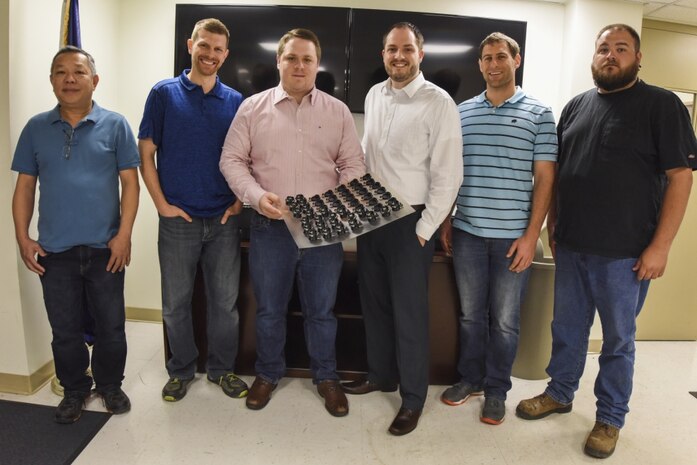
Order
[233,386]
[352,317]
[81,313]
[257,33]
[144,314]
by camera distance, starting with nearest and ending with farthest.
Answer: [81,313] < [233,386] < [352,317] < [257,33] < [144,314]

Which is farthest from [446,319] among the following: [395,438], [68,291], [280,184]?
[68,291]

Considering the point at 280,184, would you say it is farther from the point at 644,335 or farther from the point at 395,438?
the point at 644,335

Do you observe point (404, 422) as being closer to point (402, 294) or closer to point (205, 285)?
point (402, 294)

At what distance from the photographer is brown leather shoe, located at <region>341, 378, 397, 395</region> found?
2.49 meters

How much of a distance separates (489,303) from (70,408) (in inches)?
78.7

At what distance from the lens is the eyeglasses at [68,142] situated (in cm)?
206

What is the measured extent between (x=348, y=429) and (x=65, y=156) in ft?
5.63

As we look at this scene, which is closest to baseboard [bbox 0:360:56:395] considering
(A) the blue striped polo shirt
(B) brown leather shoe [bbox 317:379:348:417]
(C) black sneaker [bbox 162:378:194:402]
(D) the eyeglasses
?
(C) black sneaker [bbox 162:378:194:402]

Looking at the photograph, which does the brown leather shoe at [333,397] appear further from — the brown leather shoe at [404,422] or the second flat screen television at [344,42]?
the second flat screen television at [344,42]

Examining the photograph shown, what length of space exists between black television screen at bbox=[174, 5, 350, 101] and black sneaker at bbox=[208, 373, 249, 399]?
178 centimetres

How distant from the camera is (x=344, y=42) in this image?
3.11 m

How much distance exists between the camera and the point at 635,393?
8.84 feet

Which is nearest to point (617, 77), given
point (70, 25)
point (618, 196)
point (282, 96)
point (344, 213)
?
point (618, 196)

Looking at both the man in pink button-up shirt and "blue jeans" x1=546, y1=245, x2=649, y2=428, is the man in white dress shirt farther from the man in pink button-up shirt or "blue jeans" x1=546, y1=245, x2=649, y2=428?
"blue jeans" x1=546, y1=245, x2=649, y2=428
